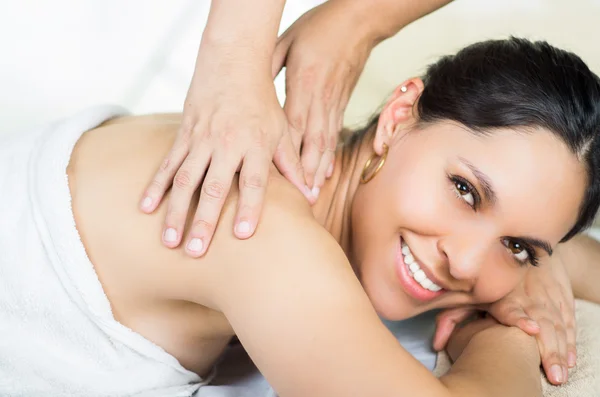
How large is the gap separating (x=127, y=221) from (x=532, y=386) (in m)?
0.69

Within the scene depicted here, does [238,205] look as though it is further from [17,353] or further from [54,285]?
[17,353]

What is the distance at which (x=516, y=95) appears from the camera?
112 cm

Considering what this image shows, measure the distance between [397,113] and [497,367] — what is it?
1.52ft

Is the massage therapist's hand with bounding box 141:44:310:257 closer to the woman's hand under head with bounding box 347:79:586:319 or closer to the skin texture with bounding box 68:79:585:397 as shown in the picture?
the skin texture with bounding box 68:79:585:397

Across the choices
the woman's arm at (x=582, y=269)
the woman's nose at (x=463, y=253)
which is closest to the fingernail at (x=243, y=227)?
the woman's nose at (x=463, y=253)

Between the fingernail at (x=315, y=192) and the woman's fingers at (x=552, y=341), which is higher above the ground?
the fingernail at (x=315, y=192)

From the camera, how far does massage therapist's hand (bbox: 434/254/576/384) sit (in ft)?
4.06

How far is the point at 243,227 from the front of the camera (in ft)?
3.02

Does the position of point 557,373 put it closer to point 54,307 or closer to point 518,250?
point 518,250

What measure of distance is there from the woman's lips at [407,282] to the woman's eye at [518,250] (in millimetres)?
148

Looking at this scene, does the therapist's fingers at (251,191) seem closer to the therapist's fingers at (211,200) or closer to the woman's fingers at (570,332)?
the therapist's fingers at (211,200)

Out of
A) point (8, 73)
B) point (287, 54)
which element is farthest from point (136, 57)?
point (287, 54)

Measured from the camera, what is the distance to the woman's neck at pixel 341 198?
4.11ft

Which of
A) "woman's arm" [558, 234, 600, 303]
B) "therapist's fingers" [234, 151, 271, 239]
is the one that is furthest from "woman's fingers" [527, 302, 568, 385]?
"therapist's fingers" [234, 151, 271, 239]
